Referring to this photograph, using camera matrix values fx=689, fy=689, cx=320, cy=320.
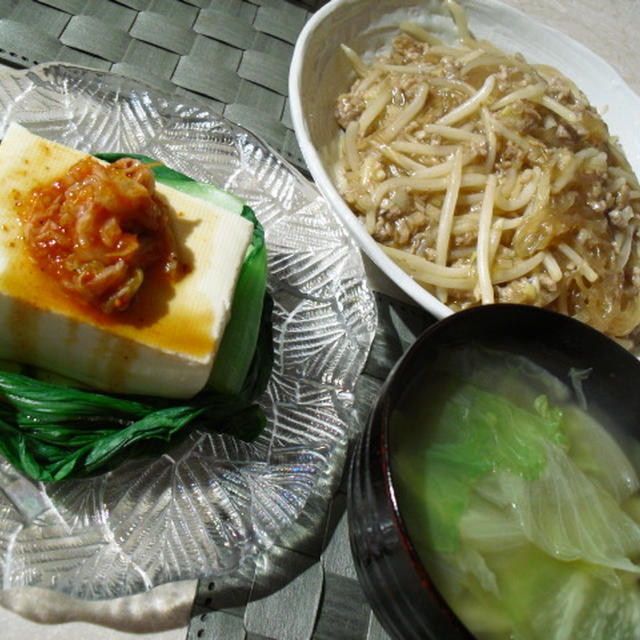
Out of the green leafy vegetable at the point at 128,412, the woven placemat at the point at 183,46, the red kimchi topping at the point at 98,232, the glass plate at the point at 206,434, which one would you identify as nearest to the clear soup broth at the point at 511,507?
the glass plate at the point at 206,434

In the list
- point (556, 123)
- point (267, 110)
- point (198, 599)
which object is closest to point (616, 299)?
point (556, 123)

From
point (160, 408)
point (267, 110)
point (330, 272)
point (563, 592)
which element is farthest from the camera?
point (267, 110)

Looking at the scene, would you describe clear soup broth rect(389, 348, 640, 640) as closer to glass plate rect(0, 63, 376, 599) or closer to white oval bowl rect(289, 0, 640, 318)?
glass plate rect(0, 63, 376, 599)

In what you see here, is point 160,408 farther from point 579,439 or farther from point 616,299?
point 616,299

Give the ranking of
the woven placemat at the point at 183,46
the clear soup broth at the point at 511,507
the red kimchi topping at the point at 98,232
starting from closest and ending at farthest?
the clear soup broth at the point at 511,507 → the red kimchi topping at the point at 98,232 → the woven placemat at the point at 183,46

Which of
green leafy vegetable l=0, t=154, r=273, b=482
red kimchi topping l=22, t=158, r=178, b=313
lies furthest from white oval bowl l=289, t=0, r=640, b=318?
red kimchi topping l=22, t=158, r=178, b=313

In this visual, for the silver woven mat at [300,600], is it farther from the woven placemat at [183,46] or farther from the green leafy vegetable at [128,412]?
the woven placemat at [183,46]
